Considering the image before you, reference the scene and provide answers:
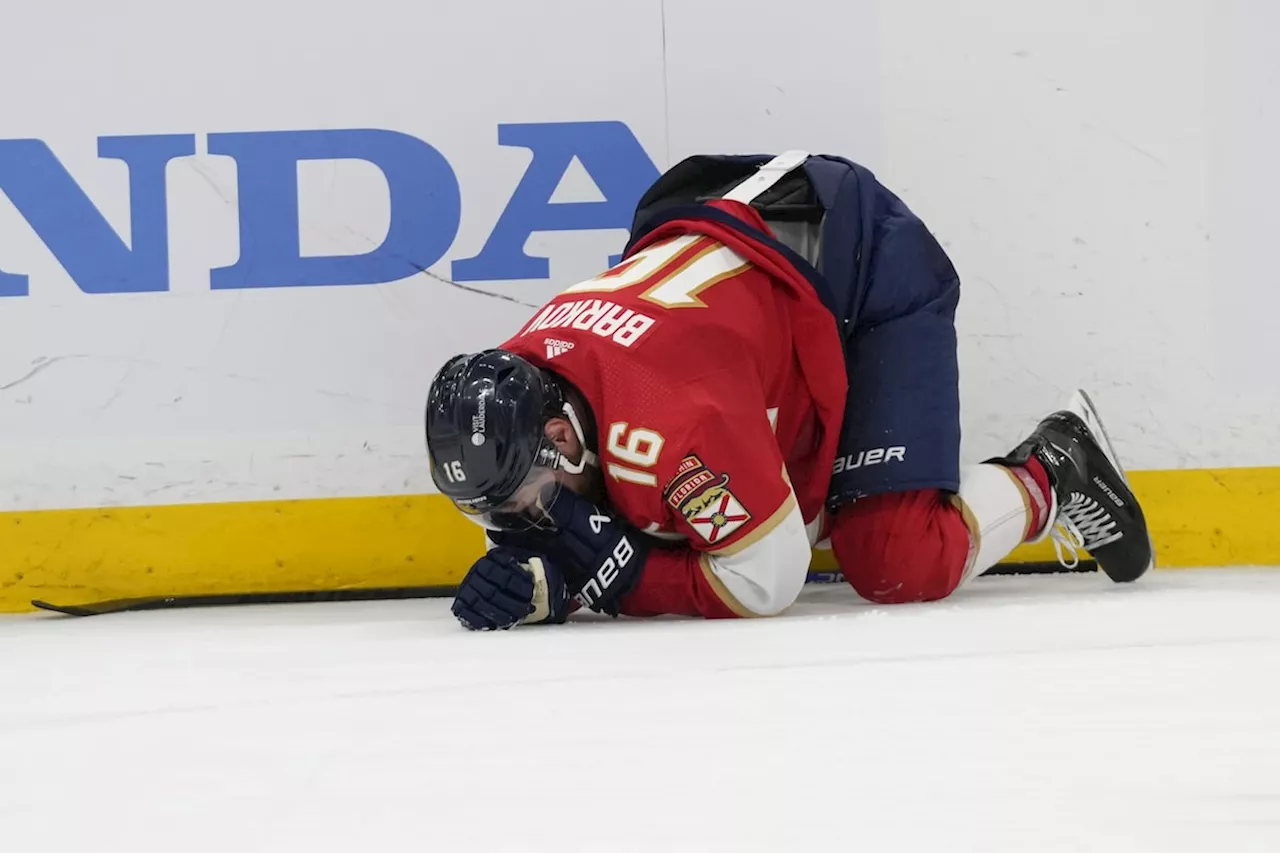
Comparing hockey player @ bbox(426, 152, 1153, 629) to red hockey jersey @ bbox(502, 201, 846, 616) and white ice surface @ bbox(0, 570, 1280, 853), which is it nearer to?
red hockey jersey @ bbox(502, 201, 846, 616)

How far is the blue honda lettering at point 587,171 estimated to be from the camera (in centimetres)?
279

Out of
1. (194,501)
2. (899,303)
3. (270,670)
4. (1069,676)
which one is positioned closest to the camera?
(1069,676)

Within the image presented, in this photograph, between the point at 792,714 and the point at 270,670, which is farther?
the point at 270,670

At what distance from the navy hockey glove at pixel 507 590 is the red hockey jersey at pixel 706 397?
16 cm

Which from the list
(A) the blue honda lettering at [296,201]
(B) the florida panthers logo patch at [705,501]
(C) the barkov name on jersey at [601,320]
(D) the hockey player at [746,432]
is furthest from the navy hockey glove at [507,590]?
(A) the blue honda lettering at [296,201]

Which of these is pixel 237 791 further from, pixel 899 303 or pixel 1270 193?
pixel 1270 193

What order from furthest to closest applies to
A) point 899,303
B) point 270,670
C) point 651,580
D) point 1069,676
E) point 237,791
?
point 899,303
point 651,580
point 270,670
point 1069,676
point 237,791

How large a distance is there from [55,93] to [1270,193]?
9.21 feet

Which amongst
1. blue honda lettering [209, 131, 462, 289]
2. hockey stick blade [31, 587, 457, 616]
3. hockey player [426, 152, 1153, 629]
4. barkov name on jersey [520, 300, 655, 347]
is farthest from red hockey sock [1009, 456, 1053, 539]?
blue honda lettering [209, 131, 462, 289]

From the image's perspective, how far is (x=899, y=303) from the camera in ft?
7.59

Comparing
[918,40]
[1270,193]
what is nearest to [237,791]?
[918,40]

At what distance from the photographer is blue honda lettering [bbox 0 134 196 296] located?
9.17 ft

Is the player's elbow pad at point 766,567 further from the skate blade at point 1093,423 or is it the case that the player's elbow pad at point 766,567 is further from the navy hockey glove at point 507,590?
the skate blade at point 1093,423

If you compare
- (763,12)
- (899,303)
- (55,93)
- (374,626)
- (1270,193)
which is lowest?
(374,626)
